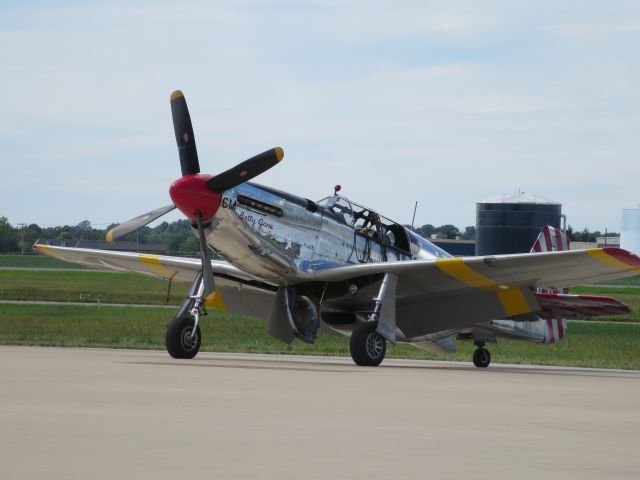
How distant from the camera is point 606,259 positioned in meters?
16.7

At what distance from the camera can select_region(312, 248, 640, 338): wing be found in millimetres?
17109

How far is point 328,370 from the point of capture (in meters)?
16.0

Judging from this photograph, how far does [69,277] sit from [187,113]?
57699 mm

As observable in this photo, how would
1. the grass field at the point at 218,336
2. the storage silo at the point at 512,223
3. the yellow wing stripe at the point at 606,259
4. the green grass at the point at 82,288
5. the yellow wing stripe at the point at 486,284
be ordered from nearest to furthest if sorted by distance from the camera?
1. the yellow wing stripe at the point at 606,259
2. the yellow wing stripe at the point at 486,284
3. the grass field at the point at 218,336
4. the green grass at the point at 82,288
5. the storage silo at the point at 512,223

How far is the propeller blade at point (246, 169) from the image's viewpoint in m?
16.7

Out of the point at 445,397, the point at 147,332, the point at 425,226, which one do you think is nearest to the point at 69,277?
the point at 147,332

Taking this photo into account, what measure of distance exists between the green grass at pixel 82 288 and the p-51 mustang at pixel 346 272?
86.8 ft

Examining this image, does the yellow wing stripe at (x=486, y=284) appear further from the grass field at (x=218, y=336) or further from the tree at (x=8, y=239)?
the tree at (x=8, y=239)

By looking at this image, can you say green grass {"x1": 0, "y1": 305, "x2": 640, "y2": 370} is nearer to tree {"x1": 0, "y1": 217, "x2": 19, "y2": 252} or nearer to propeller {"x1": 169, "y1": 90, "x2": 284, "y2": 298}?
propeller {"x1": 169, "y1": 90, "x2": 284, "y2": 298}

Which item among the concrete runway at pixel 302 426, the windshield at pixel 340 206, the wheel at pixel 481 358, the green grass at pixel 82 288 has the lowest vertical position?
the concrete runway at pixel 302 426

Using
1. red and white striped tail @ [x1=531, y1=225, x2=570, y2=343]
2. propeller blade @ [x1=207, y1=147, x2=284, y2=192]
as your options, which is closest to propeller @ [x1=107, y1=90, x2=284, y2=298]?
propeller blade @ [x1=207, y1=147, x2=284, y2=192]

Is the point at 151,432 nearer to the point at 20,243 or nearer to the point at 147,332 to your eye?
the point at 147,332

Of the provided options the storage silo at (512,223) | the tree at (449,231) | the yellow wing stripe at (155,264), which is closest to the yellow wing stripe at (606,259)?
the yellow wing stripe at (155,264)

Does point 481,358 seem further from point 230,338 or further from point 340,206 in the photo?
point 230,338
